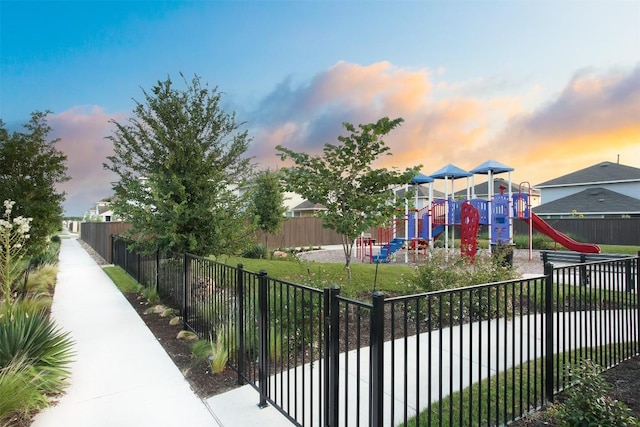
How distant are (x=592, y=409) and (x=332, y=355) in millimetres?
1772

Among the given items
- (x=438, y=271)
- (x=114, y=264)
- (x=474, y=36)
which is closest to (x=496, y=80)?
(x=474, y=36)

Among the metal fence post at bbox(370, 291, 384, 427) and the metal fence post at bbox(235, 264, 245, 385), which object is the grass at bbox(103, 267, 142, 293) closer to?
the metal fence post at bbox(235, 264, 245, 385)

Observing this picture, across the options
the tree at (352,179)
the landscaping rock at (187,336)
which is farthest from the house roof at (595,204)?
the landscaping rock at (187,336)

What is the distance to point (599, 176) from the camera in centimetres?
2631

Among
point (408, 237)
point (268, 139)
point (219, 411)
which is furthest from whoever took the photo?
point (268, 139)

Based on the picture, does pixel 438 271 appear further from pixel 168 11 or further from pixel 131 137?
pixel 168 11

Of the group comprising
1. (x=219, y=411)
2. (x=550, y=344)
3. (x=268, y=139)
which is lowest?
(x=219, y=411)

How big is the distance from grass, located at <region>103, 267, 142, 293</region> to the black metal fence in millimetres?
3225

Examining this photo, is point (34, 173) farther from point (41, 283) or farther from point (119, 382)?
point (119, 382)

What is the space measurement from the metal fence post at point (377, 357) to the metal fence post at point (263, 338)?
137 centimetres

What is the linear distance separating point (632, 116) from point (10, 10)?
74.4 ft

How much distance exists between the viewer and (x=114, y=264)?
13.2 metres

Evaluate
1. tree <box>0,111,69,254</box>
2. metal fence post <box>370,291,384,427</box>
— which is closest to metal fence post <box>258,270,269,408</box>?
metal fence post <box>370,291,384,427</box>

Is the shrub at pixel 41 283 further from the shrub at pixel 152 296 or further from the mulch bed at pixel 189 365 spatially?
the mulch bed at pixel 189 365
